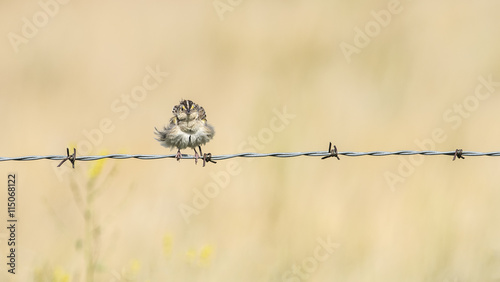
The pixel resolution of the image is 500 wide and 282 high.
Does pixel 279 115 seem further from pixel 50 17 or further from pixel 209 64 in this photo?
pixel 50 17

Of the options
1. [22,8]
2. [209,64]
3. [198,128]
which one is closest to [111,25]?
[22,8]
